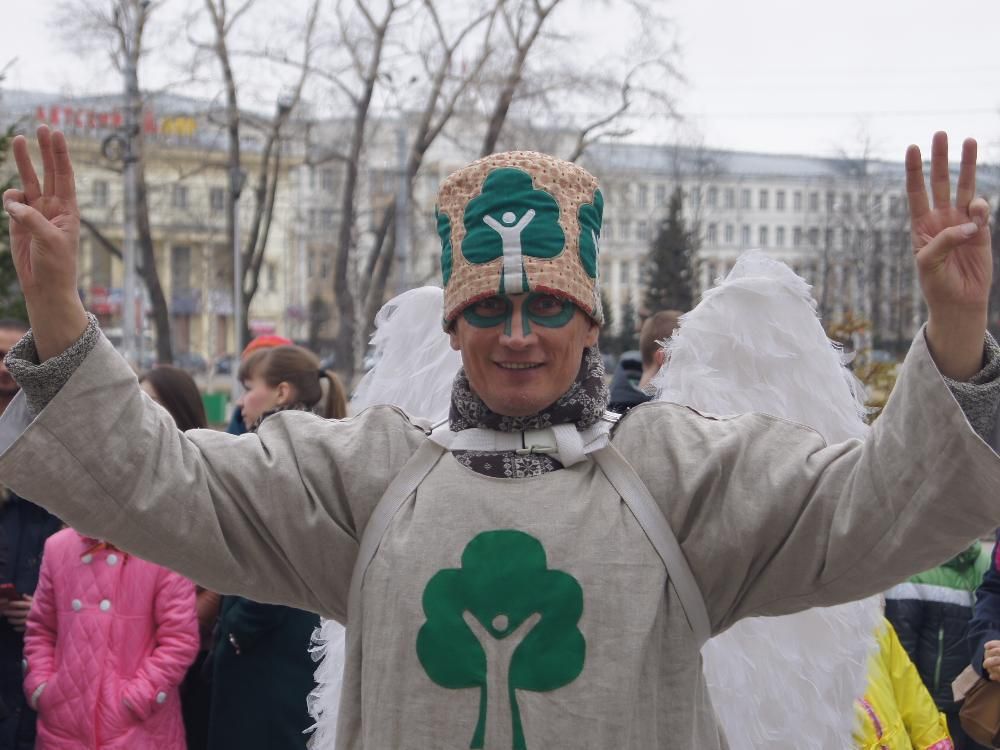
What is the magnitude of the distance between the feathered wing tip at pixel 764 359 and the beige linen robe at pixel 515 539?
66 centimetres

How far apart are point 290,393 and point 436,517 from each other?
252 centimetres

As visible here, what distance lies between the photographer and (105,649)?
371 centimetres

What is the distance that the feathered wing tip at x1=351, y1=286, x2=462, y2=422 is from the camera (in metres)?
3.08

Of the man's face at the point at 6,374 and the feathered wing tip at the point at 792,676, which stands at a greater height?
the man's face at the point at 6,374

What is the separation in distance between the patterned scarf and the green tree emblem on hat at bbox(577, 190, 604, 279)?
18cm

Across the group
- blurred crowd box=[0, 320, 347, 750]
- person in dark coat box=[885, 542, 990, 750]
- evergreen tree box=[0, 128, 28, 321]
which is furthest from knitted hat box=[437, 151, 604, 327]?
evergreen tree box=[0, 128, 28, 321]

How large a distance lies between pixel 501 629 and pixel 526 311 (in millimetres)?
540

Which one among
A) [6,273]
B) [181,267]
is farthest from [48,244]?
[181,267]

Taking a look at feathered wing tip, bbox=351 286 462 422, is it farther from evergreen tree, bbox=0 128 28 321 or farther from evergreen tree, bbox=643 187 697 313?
evergreen tree, bbox=643 187 697 313

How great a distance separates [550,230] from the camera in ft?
6.92

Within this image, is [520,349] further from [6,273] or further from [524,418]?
[6,273]

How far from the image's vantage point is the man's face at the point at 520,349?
209 cm

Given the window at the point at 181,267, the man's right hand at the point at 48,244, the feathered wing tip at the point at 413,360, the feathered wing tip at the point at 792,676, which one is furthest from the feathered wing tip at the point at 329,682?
the window at the point at 181,267

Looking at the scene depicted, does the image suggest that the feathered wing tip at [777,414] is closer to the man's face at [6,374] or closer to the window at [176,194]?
the man's face at [6,374]
